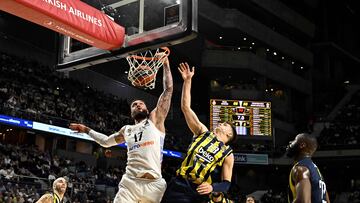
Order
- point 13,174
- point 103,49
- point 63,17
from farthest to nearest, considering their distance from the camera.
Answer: point 13,174, point 103,49, point 63,17

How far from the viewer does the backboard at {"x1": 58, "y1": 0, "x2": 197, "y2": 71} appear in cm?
780

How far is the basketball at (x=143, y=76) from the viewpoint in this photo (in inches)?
316

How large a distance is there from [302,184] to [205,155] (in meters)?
1.38

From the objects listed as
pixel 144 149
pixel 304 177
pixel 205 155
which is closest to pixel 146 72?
pixel 144 149

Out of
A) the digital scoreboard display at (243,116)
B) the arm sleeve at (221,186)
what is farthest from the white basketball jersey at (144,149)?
the digital scoreboard display at (243,116)

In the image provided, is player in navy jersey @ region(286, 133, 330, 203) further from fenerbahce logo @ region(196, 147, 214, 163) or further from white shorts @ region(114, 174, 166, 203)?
white shorts @ region(114, 174, 166, 203)

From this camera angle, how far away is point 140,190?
535 centimetres

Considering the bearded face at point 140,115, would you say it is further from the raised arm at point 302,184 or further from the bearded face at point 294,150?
the raised arm at point 302,184

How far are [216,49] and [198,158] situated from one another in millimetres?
27163

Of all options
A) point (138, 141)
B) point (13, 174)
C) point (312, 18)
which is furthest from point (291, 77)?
point (138, 141)

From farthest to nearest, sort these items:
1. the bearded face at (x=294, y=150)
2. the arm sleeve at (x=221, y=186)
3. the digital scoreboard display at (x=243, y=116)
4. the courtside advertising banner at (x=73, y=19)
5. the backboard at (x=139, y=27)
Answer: the digital scoreboard display at (x=243, y=116), the backboard at (x=139, y=27), the courtside advertising banner at (x=73, y=19), the arm sleeve at (x=221, y=186), the bearded face at (x=294, y=150)

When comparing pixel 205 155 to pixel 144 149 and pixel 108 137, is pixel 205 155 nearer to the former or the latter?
pixel 144 149

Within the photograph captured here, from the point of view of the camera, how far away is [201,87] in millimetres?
34625

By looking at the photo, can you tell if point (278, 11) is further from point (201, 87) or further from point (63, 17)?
point (63, 17)
